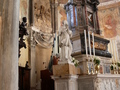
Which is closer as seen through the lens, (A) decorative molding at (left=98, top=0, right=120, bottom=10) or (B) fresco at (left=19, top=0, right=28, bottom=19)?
(B) fresco at (left=19, top=0, right=28, bottom=19)

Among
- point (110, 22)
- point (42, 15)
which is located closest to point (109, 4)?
point (110, 22)

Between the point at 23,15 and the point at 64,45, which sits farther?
the point at 23,15

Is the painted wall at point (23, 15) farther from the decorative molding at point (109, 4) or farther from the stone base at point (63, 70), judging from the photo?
the decorative molding at point (109, 4)

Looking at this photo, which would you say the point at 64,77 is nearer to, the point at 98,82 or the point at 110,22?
the point at 98,82

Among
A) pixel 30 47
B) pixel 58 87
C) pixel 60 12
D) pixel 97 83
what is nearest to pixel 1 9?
pixel 58 87

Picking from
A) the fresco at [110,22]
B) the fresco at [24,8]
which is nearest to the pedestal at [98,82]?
the fresco at [24,8]

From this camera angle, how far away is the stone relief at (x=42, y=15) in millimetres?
12930

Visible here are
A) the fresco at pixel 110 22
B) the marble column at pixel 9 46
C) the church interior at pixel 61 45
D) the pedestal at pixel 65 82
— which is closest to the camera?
the marble column at pixel 9 46

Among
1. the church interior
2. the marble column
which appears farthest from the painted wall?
the marble column

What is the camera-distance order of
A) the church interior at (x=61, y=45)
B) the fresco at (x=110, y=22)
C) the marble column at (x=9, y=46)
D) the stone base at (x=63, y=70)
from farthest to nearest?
the fresco at (x=110, y=22) → the stone base at (x=63, y=70) → the church interior at (x=61, y=45) → the marble column at (x=9, y=46)

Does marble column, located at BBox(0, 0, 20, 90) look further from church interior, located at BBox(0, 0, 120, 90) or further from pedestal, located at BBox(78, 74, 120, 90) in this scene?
pedestal, located at BBox(78, 74, 120, 90)

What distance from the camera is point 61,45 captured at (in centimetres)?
570

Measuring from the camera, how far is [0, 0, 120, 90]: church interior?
360cm

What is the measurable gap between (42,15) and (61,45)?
828 centimetres
